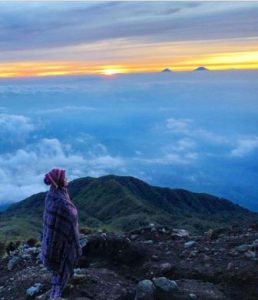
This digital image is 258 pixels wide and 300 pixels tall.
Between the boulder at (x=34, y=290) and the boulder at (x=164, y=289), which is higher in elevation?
the boulder at (x=164, y=289)

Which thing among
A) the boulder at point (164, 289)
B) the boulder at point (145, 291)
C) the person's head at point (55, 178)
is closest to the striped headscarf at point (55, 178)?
the person's head at point (55, 178)

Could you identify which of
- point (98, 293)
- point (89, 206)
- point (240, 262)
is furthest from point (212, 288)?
point (89, 206)

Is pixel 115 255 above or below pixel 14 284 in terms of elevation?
above

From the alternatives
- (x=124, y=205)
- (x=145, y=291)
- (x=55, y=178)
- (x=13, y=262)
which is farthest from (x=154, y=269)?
(x=124, y=205)

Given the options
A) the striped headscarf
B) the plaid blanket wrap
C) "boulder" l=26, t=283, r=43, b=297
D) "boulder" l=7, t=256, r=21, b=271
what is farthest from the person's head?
"boulder" l=7, t=256, r=21, b=271

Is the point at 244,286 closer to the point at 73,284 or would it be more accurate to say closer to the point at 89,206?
the point at 73,284

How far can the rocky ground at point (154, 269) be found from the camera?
12.4m

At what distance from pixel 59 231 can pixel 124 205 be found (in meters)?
117

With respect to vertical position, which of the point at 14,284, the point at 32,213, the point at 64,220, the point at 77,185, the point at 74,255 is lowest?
the point at 14,284

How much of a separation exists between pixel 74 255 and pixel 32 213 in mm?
133074

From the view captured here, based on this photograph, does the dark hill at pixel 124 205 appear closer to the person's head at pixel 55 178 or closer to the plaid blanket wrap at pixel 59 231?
the plaid blanket wrap at pixel 59 231

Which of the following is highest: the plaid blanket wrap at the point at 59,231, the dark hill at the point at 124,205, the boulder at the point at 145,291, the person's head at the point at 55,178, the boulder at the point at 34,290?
the dark hill at the point at 124,205

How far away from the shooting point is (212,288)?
41.3 feet

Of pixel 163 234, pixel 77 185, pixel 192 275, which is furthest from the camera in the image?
pixel 77 185
